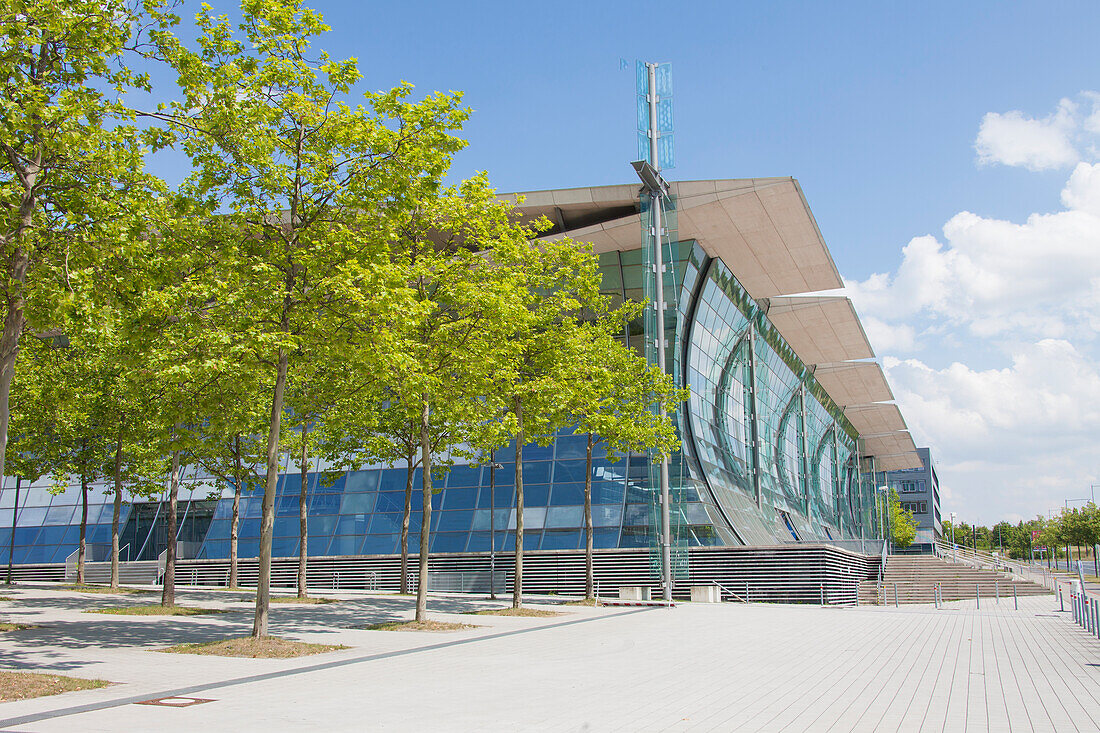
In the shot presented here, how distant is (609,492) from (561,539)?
2.51m

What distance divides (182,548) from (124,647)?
93.8 ft

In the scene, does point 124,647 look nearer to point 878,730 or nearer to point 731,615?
point 878,730

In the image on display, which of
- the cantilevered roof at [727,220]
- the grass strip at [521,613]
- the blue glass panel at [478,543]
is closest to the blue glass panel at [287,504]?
the blue glass panel at [478,543]

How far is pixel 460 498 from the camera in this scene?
34812 mm

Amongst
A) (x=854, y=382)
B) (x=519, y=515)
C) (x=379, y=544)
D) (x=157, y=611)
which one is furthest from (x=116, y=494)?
(x=854, y=382)

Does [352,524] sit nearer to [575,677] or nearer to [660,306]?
[660,306]

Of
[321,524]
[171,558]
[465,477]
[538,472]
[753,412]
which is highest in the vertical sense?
[753,412]

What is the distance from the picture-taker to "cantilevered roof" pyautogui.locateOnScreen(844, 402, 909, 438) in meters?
71.5

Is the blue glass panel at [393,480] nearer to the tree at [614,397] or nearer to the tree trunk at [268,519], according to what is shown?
the tree at [614,397]

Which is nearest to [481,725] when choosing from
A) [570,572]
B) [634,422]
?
[634,422]

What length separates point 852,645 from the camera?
15.3m

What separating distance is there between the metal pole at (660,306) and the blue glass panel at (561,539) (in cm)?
459

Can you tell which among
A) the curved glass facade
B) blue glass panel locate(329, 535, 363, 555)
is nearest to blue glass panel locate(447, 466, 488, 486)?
the curved glass facade

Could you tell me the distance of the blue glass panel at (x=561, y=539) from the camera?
3119 centimetres
